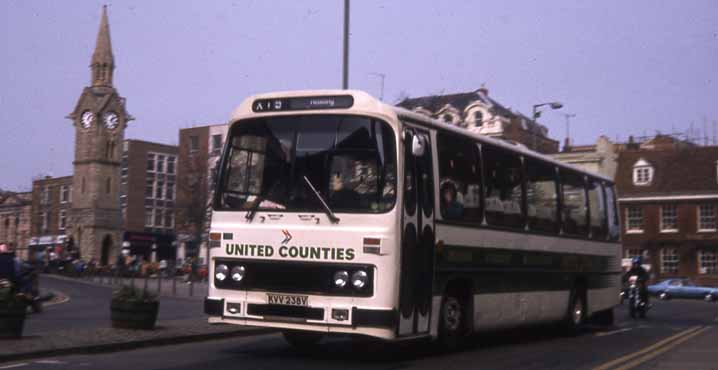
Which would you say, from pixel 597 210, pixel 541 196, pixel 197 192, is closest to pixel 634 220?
pixel 197 192

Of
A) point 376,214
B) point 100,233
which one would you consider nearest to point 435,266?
point 376,214

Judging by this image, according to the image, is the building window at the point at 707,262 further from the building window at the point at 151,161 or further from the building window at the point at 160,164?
the building window at the point at 151,161

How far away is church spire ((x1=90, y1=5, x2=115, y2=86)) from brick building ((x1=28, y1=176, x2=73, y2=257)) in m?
12.4

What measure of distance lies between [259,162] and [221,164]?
2.12 ft

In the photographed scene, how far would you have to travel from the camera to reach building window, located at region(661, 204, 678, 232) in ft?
222

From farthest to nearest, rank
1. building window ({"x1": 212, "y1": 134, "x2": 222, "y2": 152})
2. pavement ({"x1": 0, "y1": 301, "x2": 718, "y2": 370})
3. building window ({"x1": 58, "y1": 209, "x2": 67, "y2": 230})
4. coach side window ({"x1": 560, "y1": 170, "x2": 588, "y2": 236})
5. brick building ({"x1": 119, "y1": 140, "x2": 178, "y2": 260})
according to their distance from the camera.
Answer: brick building ({"x1": 119, "y1": 140, "x2": 178, "y2": 260}) < building window ({"x1": 58, "y1": 209, "x2": 67, "y2": 230}) < building window ({"x1": 212, "y1": 134, "x2": 222, "y2": 152}) < coach side window ({"x1": 560, "y1": 170, "x2": 588, "y2": 236}) < pavement ({"x1": 0, "y1": 301, "x2": 718, "y2": 370})

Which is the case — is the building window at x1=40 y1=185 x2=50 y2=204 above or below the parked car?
above

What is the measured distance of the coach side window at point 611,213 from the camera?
2127 cm

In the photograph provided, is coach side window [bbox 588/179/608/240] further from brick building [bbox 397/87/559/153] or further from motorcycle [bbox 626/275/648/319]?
brick building [bbox 397/87/559/153]

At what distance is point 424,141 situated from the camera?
12.8 metres

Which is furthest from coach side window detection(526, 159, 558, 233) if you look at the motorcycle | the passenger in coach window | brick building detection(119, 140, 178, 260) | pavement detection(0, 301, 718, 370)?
brick building detection(119, 140, 178, 260)

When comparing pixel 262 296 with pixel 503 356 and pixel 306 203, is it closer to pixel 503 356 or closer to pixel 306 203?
pixel 306 203

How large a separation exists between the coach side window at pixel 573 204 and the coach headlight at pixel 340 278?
732 cm

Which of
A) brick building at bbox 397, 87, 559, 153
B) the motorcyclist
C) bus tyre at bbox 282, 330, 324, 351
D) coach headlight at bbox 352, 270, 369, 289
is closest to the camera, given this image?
coach headlight at bbox 352, 270, 369, 289
